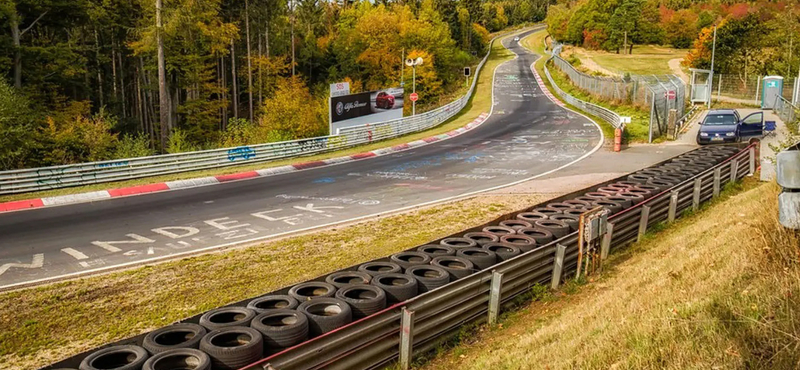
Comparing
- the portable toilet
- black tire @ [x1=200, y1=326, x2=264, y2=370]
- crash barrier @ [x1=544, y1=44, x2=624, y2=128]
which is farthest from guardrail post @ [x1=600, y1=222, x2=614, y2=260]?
the portable toilet

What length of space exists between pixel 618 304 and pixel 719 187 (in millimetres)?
12282

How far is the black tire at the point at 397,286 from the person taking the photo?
8109 millimetres

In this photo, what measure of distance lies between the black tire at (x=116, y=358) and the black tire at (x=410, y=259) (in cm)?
438

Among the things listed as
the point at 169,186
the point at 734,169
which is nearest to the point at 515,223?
the point at 734,169

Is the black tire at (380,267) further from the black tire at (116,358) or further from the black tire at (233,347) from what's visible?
the black tire at (116,358)

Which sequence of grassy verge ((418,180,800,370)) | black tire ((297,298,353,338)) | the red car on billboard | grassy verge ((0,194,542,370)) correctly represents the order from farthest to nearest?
the red car on billboard → grassy verge ((0,194,542,370)) → black tire ((297,298,353,338)) → grassy verge ((418,180,800,370))

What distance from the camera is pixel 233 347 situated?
6230 mm

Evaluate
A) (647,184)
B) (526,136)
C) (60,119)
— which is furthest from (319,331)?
(60,119)

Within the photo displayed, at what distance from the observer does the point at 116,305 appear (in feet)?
32.8

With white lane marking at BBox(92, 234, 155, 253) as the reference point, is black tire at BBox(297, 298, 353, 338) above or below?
above

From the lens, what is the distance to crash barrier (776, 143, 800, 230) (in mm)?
5254

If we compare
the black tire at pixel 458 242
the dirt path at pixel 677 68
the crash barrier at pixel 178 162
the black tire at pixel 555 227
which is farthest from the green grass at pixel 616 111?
the black tire at pixel 458 242

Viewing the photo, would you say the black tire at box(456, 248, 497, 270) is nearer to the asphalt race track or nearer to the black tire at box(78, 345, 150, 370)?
the black tire at box(78, 345, 150, 370)

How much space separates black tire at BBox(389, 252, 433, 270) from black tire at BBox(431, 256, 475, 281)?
219 millimetres
